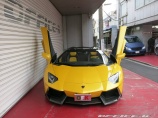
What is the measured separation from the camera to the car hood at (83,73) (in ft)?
14.6

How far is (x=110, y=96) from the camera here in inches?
176

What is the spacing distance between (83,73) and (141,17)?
1470cm

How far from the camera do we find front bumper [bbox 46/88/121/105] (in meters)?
4.29

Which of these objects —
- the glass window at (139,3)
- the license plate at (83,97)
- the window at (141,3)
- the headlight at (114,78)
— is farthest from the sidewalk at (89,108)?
the glass window at (139,3)

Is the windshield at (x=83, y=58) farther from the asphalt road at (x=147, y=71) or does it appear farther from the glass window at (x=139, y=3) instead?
the glass window at (x=139, y=3)

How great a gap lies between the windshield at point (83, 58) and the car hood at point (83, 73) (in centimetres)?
26

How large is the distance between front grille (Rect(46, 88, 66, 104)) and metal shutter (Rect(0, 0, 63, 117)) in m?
0.81

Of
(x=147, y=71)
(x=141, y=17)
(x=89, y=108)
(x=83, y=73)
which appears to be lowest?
(x=147, y=71)

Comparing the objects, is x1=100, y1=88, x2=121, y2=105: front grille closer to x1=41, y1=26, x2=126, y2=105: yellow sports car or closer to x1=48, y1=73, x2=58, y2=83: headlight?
x1=41, y1=26, x2=126, y2=105: yellow sports car

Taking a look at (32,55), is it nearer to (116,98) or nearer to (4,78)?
(4,78)

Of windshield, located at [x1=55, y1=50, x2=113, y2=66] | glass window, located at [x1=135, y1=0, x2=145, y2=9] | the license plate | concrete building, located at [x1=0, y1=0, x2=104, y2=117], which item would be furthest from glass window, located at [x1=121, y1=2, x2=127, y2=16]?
the license plate

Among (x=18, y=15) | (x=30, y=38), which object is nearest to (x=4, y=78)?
(x=18, y=15)

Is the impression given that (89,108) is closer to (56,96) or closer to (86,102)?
(86,102)

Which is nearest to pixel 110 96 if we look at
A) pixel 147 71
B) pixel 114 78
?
pixel 114 78
